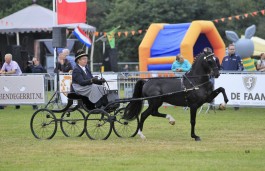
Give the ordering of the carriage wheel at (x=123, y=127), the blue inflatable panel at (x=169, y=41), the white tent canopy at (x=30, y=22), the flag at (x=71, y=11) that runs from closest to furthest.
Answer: the carriage wheel at (x=123, y=127)
the flag at (x=71, y=11)
the blue inflatable panel at (x=169, y=41)
the white tent canopy at (x=30, y=22)

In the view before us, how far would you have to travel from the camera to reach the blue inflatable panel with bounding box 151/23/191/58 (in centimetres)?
2969

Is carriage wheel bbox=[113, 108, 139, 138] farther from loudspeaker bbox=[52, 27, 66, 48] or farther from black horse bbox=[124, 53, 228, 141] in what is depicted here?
loudspeaker bbox=[52, 27, 66, 48]

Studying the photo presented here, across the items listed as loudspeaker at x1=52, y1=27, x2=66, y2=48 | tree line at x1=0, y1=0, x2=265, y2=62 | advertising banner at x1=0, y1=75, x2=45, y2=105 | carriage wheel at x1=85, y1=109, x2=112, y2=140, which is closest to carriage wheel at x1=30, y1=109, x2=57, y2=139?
carriage wheel at x1=85, y1=109, x2=112, y2=140

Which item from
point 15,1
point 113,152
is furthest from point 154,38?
point 15,1

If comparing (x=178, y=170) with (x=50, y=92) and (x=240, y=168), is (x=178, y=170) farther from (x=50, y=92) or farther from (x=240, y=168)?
(x=50, y=92)

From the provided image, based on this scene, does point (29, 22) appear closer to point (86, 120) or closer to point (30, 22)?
point (30, 22)

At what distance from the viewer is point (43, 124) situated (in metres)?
16.7

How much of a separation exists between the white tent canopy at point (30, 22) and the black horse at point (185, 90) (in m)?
24.8

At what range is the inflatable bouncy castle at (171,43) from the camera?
94.9ft

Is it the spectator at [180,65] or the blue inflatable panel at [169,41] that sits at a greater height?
the blue inflatable panel at [169,41]

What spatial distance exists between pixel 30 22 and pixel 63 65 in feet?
58.2

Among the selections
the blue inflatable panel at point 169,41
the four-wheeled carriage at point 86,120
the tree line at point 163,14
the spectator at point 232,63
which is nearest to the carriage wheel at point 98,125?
the four-wheeled carriage at point 86,120

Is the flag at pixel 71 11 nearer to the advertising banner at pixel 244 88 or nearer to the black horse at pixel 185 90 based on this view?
the advertising banner at pixel 244 88

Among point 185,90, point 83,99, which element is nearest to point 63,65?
point 83,99
